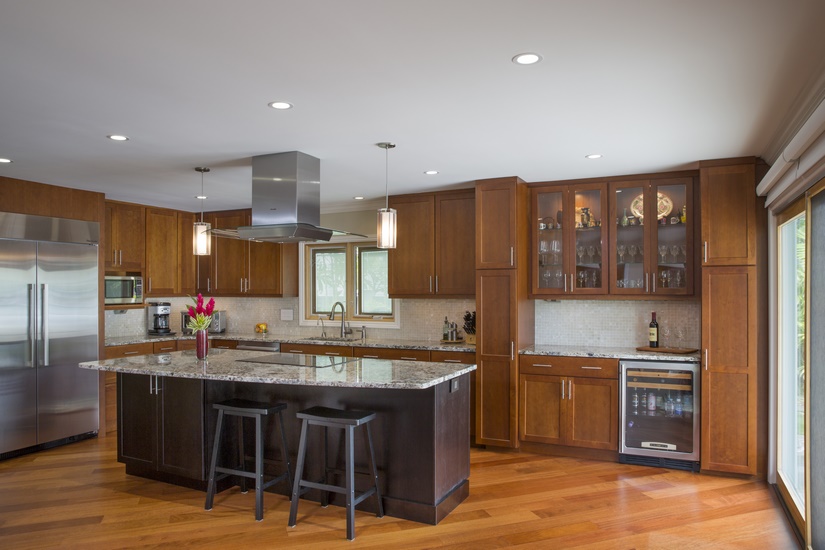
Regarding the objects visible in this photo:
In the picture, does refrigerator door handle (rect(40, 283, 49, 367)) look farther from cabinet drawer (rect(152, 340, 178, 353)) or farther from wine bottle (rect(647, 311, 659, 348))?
wine bottle (rect(647, 311, 659, 348))

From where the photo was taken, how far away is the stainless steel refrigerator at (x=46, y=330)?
15.6 ft

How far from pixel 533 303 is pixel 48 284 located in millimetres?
4437

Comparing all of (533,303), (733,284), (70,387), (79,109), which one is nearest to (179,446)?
(70,387)

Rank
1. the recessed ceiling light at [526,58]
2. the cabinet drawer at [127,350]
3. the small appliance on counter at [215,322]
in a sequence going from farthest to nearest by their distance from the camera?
the small appliance on counter at [215,322] < the cabinet drawer at [127,350] < the recessed ceiling light at [526,58]

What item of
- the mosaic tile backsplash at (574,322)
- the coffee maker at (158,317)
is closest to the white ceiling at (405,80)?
the mosaic tile backsplash at (574,322)

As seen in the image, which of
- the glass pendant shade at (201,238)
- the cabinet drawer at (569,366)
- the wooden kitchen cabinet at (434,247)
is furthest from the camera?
the wooden kitchen cabinet at (434,247)

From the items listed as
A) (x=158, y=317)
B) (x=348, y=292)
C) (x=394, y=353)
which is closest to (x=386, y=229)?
(x=394, y=353)

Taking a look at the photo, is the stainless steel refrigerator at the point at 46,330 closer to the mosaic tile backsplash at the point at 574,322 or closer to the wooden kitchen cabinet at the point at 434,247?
the mosaic tile backsplash at the point at 574,322

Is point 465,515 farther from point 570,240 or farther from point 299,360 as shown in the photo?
point 570,240

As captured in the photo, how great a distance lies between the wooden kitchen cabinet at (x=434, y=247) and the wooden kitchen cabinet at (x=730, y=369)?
6.80ft

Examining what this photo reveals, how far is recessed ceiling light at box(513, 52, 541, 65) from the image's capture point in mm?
2366

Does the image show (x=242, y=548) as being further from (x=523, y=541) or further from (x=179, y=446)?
(x=523, y=541)

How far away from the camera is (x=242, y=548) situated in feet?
10.3

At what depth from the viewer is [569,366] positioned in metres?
4.84
